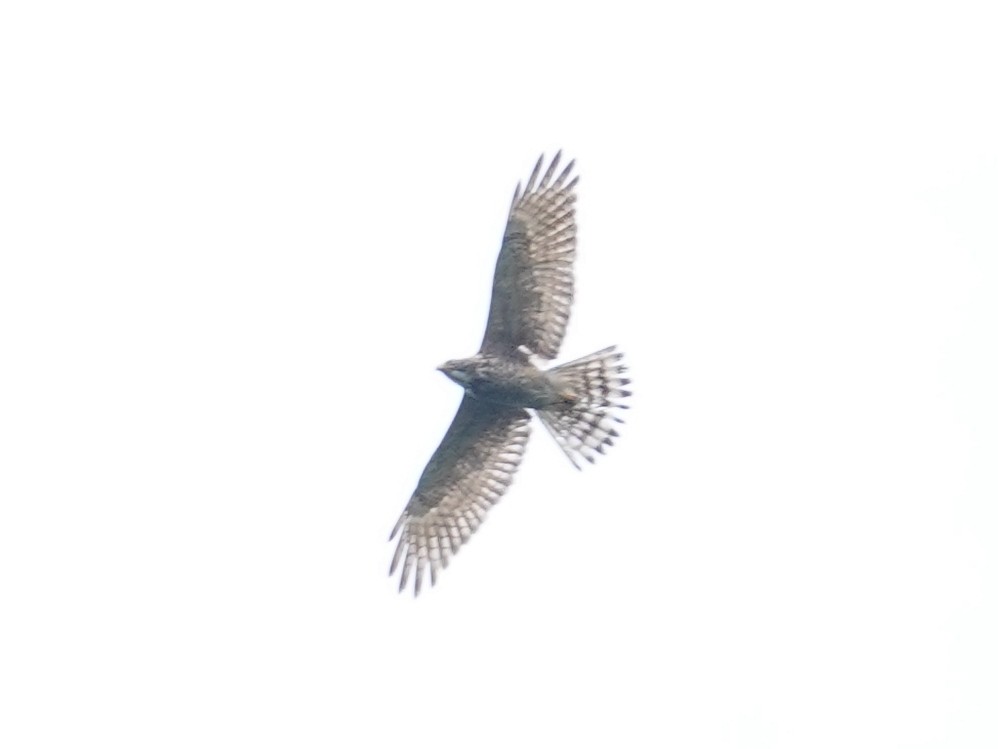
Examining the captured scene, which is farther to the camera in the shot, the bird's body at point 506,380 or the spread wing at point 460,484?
the spread wing at point 460,484

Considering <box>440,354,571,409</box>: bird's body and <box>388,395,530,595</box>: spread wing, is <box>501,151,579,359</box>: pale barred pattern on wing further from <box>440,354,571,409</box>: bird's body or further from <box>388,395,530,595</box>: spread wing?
<box>388,395,530,595</box>: spread wing

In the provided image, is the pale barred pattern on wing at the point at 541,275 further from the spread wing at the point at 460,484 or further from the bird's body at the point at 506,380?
the spread wing at the point at 460,484

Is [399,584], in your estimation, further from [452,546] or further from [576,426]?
[576,426]

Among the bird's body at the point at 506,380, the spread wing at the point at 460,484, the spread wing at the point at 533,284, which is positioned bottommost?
the spread wing at the point at 460,484

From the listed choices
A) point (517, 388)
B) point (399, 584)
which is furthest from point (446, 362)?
point (399, 584)

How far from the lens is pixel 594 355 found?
69.7ft

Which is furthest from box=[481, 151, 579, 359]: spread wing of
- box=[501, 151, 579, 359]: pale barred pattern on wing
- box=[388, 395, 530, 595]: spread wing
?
box=[388, 395, 530, 595]: spread wing

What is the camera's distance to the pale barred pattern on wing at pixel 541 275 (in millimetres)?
21094

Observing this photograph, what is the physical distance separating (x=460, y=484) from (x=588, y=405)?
1639 mm

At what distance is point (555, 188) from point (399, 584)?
3.98 meters

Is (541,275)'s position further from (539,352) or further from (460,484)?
(460,484)

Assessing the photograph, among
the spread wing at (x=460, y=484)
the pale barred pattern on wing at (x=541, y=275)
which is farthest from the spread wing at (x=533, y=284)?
the spread wing at (x=460, y=484)

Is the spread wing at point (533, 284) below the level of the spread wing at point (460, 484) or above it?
above

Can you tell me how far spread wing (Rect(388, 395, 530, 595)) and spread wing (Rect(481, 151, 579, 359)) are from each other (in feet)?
2.83
